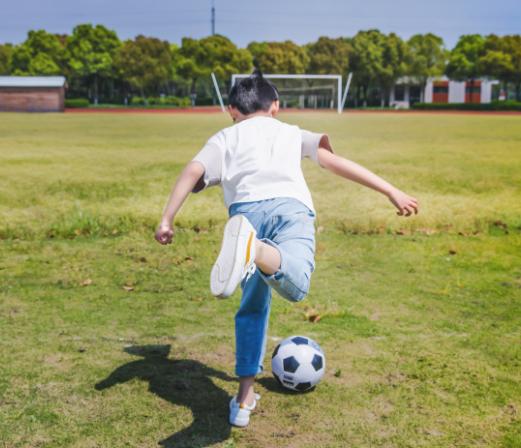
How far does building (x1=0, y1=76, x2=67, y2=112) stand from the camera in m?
61.1

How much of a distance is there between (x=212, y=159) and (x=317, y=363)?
149 centimetres

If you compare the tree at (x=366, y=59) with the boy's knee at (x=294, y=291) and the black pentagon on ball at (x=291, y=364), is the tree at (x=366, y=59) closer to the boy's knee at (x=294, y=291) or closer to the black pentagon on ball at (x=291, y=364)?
the black pentagon on ball at (x=291, y=364)

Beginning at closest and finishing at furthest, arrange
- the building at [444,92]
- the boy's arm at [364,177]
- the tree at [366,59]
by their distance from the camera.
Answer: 1. the boy's arm at [364,177]
2. the tree at [366,59]
3. the building at [444,92]

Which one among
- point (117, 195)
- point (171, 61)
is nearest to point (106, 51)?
point (171, 61)

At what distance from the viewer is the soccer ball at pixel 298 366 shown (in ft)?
13.6

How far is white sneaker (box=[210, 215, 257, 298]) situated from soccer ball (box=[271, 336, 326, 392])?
3.59 feet

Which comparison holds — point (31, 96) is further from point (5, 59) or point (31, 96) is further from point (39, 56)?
point (5, 59)

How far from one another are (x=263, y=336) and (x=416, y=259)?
187 inches

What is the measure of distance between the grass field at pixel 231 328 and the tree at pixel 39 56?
274ft

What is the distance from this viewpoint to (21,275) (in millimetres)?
7355

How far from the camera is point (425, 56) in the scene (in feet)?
323

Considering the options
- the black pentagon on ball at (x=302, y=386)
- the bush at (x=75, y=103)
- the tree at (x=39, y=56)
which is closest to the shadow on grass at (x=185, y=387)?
the black pentagon on ball at (x=302, y=386)

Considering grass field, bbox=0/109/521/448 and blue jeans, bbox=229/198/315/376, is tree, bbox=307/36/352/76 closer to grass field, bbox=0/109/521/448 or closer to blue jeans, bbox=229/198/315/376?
grass field, bbox=0/109/521/448

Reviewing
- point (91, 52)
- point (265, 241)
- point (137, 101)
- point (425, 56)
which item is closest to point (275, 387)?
point (265, 241)
